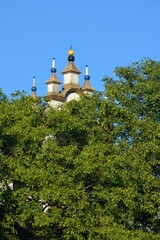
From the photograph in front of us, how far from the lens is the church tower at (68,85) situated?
4288 centimetres

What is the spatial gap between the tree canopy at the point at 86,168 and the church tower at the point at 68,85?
10.2 metres

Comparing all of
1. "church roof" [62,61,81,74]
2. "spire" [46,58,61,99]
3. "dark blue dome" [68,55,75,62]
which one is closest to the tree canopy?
"spire" [46,58,61,99]

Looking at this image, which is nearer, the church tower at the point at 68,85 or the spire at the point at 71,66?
the church tower at the point at 68,85

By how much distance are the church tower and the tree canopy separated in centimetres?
1021

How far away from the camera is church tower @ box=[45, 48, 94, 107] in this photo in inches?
1688

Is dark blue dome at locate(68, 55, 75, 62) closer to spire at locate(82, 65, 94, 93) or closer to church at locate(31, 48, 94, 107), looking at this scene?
church at locate(31, 48, 94, 107)

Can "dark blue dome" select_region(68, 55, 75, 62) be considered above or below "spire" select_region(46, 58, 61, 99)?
above

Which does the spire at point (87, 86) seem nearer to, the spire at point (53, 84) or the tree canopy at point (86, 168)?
the spire at point (53, 84)

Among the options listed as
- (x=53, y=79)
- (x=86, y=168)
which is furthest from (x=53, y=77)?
(x=86, y=168)

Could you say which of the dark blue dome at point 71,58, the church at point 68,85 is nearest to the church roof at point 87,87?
the church at point 68,85

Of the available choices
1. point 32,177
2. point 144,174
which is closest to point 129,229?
point 144,174

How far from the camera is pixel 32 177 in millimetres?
29359

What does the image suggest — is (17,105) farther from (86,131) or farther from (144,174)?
(144,174)

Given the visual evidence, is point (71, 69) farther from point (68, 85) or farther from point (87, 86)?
point (87, 86)
